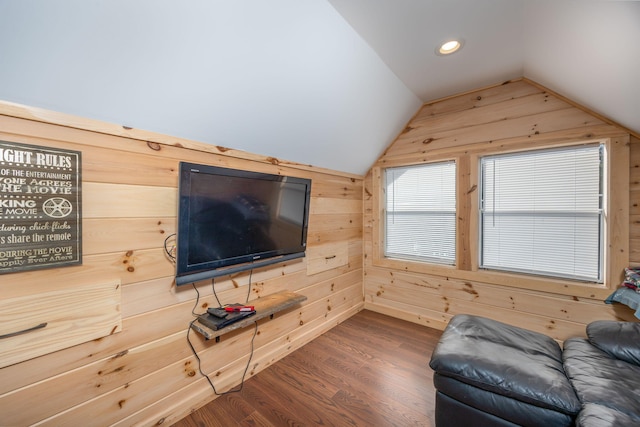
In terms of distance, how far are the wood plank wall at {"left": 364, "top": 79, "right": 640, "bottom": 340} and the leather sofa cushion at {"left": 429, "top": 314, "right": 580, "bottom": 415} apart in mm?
755

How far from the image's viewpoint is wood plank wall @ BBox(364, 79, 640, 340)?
7.13ft

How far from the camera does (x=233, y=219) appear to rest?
183cm

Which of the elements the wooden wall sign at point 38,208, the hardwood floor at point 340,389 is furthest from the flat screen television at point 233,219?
the hardwood floor at point 340,389

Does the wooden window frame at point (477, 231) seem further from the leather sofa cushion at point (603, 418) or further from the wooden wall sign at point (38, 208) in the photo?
the wooden wall sign at point (38, 208)

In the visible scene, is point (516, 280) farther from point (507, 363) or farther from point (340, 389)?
point (340, 389)

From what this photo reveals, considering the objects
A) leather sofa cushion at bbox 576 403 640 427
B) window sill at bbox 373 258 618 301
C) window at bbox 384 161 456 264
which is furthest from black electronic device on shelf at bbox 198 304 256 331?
window at bbox 384 161 456 264

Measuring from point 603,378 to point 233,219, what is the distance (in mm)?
2327

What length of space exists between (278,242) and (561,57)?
8.12 feet

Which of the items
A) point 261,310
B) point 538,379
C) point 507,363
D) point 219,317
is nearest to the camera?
point 538,379

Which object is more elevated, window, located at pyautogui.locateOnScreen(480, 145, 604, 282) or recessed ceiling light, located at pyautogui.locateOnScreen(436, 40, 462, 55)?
recessed ceiling light, located at pyautogui.locateOnScreen(436, 40, 462, 55)

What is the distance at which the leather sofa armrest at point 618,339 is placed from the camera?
151 centimetres

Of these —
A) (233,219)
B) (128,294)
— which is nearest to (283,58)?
(233,219)

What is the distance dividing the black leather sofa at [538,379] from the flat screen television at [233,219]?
4.69ft

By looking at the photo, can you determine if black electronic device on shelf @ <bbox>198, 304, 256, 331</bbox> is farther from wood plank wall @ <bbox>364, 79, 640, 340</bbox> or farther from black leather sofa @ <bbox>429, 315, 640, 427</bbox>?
wood plank wall @ <bbox>364, 79, 640, 340</bbox>
